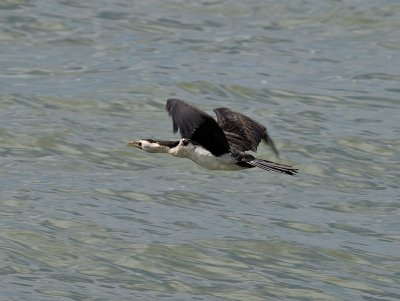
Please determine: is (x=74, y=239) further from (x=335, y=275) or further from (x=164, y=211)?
(x=335, y=275)

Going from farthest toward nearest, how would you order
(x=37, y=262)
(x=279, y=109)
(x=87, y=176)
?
(x=279, y=109) → (x=87, y=176) → (x=37, y=262)

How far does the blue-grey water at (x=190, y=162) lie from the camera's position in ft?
45.6

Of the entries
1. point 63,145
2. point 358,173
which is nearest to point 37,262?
point 63,145

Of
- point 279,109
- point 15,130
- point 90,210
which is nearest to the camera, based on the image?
point 90,210

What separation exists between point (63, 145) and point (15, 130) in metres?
0.84

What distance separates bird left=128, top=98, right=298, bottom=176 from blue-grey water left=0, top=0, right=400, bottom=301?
1057 millimetres

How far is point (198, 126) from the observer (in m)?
12.9

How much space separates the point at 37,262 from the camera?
13.9m

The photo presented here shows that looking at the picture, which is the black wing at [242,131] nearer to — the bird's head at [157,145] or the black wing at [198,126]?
the black wing at [198,126]

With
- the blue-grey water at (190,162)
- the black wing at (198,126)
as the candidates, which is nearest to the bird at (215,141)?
the black wing at (198,126)

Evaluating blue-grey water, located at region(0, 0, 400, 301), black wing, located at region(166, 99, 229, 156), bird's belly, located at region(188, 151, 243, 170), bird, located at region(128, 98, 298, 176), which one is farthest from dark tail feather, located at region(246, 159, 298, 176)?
blue-grey water, located at region(0, 0, 400, 301)

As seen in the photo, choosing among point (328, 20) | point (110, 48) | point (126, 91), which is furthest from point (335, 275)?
point (328, 20)

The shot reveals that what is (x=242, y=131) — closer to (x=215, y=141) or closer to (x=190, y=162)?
(x=215, y=141)

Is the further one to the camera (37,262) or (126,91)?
(126,91)
